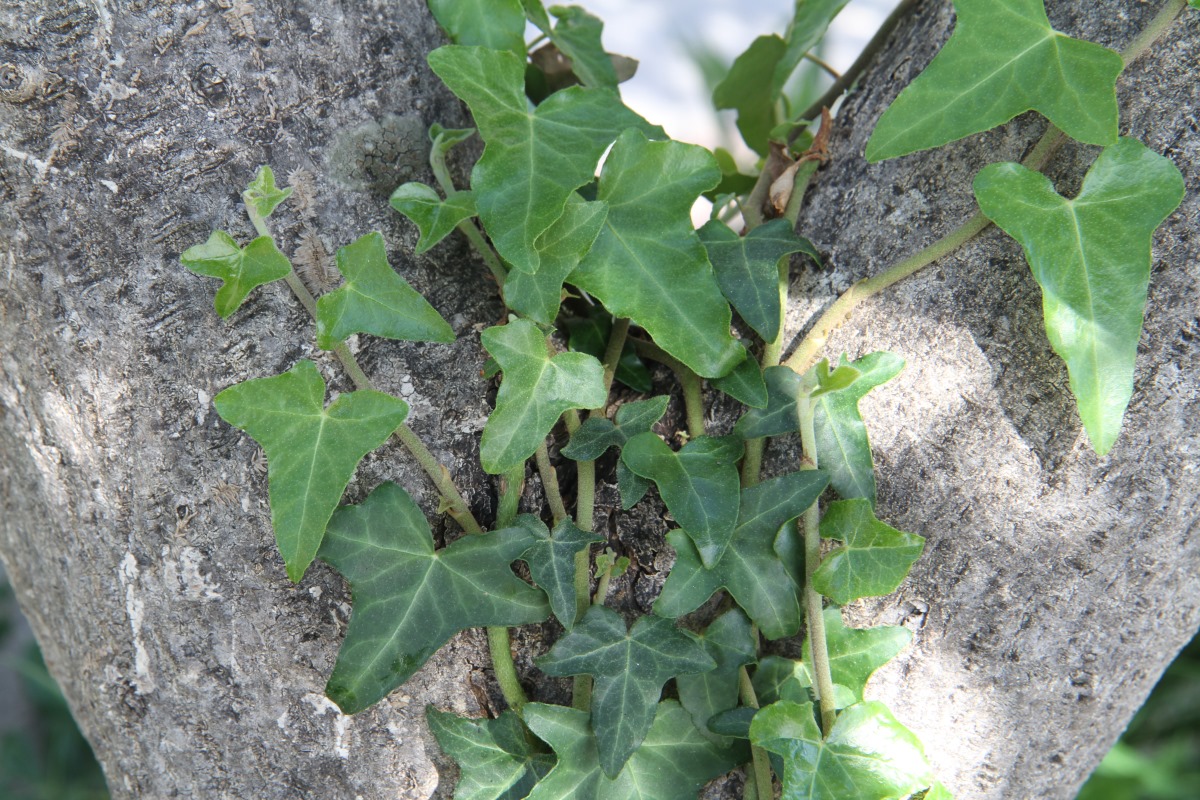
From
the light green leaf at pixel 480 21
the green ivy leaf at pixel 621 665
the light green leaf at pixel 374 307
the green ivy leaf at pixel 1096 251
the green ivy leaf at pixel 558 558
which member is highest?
the green ivy leaf at pixel 1096 251

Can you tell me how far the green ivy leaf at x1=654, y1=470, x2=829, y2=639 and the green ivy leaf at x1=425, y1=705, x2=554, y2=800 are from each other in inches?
5.8

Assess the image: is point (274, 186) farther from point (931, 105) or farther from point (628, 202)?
point (931, 105)

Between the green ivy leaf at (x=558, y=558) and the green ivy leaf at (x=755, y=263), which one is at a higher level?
the green ivy leaf at (x=755, y=263)

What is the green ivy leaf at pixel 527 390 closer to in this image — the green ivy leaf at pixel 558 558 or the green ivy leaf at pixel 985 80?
the green ivy leaf at pixel 558 558

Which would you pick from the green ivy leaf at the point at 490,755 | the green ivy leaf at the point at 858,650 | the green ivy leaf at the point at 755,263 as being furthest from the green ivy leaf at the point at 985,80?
the green ivy leaf at the point at 490,755

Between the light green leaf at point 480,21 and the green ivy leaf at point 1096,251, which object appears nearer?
the green ivy leaf at point 1096,251

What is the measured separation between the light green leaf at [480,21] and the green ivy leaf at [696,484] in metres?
0.33

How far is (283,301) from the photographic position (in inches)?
24.0

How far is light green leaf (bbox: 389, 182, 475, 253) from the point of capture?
0.60m

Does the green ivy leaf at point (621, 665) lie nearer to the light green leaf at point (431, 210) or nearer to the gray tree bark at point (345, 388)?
the gray tree bark at point (345, 388)

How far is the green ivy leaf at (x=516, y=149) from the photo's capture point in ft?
1.85

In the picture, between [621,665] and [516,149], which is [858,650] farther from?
[516,149]

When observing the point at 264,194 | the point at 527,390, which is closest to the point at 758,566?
the point at 527,390

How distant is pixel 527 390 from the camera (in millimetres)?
577
